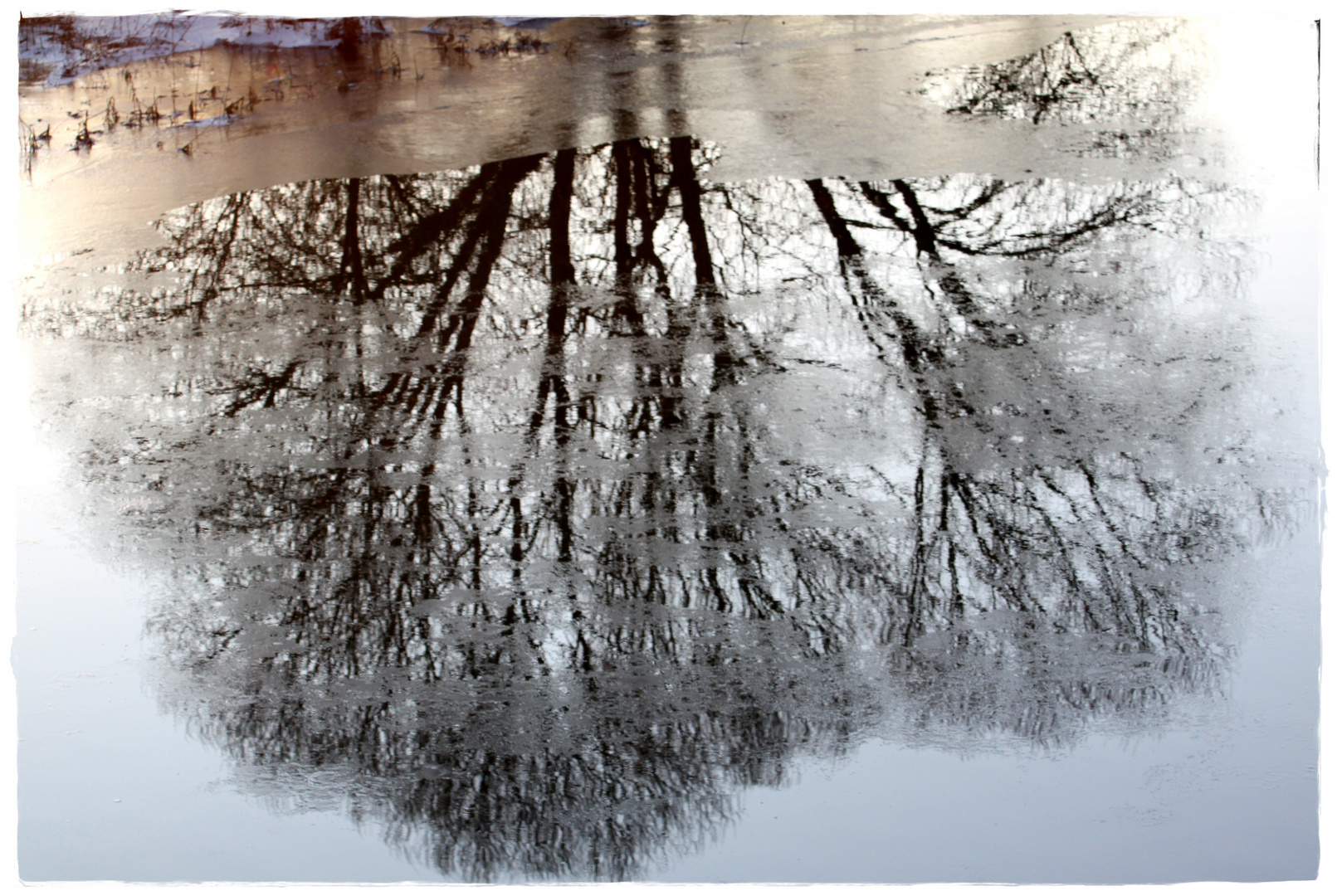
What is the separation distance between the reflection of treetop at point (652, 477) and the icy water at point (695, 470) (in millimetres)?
10

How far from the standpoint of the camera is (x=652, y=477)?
2.20 meters

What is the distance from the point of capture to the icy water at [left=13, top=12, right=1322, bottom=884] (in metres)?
2.00

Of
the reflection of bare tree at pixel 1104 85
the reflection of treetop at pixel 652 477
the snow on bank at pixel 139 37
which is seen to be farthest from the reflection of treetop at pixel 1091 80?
the snow on bank at pixel 139 37

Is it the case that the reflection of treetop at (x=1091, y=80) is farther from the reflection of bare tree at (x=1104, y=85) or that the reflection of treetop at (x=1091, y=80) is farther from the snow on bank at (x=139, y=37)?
the snow on bank at (x=139, y=37)

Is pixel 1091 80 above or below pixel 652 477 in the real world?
above

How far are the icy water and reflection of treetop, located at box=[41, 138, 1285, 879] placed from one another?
10 mm

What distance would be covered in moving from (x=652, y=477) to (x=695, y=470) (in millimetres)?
104

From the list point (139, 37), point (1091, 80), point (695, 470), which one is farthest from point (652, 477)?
point (139, 37)

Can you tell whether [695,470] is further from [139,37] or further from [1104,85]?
[139,37]

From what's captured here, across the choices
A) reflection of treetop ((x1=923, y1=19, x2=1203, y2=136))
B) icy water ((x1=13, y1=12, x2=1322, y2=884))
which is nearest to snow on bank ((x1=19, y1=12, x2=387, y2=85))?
icy water ((x1=13, y1=12, x2=1322, y2=884))

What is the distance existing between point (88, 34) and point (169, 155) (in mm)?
328

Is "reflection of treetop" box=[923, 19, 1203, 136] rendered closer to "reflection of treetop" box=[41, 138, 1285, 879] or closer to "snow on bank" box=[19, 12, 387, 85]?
"reflection of treetop" box=[41, 138, 1285, 879]

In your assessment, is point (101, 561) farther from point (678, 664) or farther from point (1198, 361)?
point (1198, 361)

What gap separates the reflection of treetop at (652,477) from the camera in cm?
202
